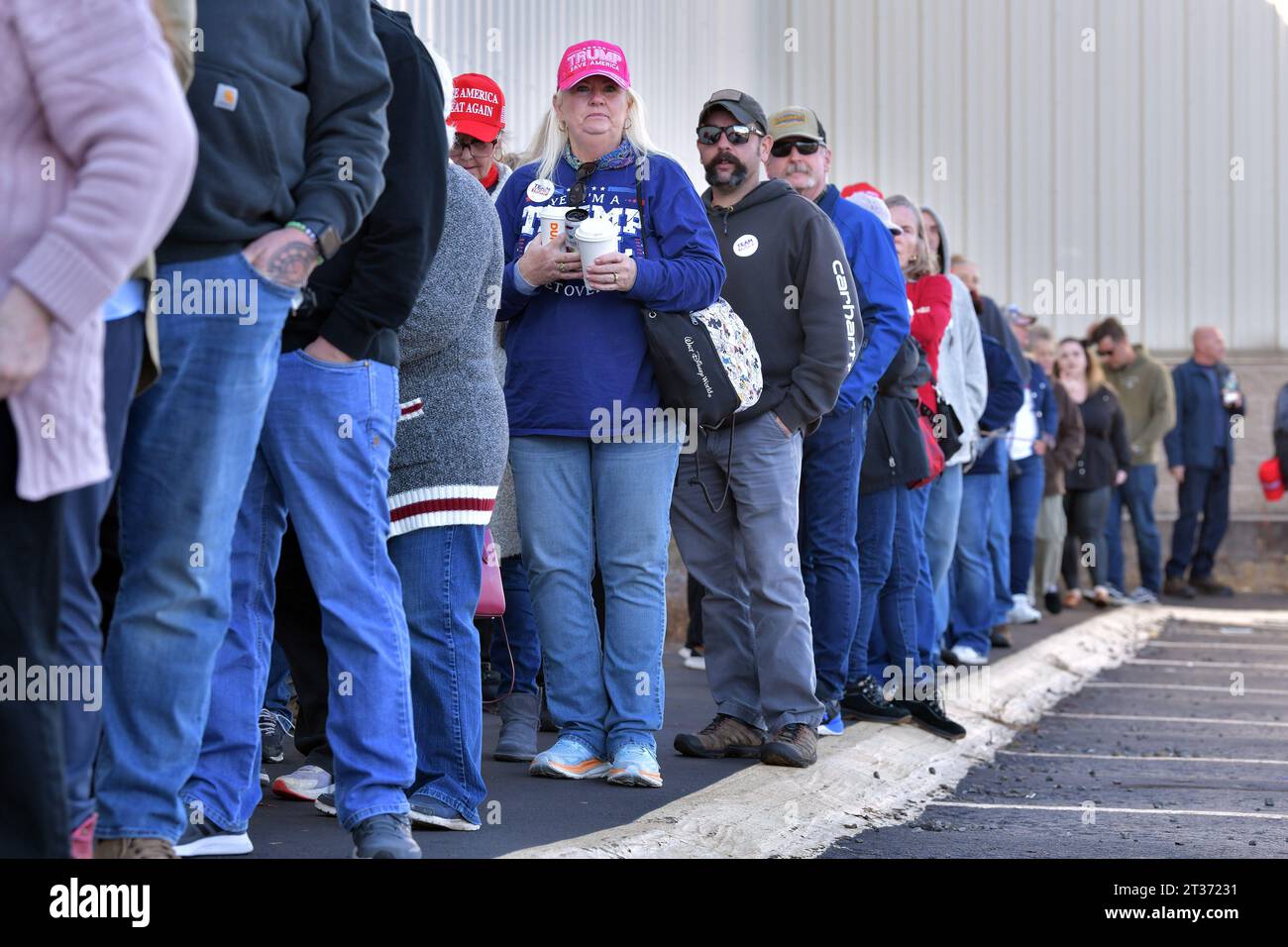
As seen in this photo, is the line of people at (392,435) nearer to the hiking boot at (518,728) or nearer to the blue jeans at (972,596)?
the hiking boot at (518,728)

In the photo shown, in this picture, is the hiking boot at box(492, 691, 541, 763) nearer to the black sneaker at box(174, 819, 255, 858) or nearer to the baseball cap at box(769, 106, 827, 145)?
the black sneaker at box(174, 819, 255, 858)

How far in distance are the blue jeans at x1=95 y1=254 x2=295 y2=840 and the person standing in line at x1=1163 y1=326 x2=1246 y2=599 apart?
48.2ft

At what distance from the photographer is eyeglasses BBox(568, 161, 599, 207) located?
555cm

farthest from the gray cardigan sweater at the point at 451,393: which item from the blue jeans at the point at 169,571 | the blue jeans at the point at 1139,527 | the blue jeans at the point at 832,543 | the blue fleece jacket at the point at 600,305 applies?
the blue jeans at the point at 1139,527

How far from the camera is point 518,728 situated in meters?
6.12

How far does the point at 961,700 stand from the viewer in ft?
28.3

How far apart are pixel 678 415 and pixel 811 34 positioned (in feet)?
48.1

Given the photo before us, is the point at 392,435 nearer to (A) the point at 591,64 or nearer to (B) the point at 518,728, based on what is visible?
(A) the point at 591,64

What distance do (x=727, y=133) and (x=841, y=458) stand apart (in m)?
1.20

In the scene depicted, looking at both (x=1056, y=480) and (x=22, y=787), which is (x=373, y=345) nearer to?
(x=22, y=787)

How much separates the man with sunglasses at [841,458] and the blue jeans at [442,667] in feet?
7.99

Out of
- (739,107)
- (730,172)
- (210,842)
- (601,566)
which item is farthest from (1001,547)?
(210,842)

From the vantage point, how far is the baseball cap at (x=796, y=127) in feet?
23.7
